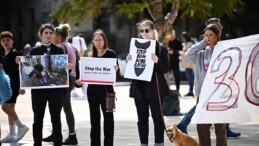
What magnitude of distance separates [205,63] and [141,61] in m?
1.23

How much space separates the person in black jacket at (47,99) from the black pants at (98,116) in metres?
0.46

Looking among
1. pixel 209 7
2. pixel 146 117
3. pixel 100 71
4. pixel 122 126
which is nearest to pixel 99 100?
pixel 100 71

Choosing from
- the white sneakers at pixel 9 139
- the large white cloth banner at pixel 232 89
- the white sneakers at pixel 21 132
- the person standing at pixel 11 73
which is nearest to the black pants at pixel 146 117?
the large white cloth banner at pixel 232 89

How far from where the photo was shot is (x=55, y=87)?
36.4 feet

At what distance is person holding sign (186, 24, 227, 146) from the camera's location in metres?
10.0

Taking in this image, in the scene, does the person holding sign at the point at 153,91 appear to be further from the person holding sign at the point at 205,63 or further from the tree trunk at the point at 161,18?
the tree trunk at the point at 161,18

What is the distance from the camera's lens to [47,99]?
36.5 feet

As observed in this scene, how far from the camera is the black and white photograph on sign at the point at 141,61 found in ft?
36.1

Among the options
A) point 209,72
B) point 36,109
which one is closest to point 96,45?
point 36,109

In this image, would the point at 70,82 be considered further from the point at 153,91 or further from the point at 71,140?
the point at 153,91

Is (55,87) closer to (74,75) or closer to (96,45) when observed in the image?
(96,45)

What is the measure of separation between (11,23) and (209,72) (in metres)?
39.6

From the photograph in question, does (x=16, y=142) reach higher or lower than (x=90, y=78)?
lower

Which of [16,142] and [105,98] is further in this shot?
[16,142]
